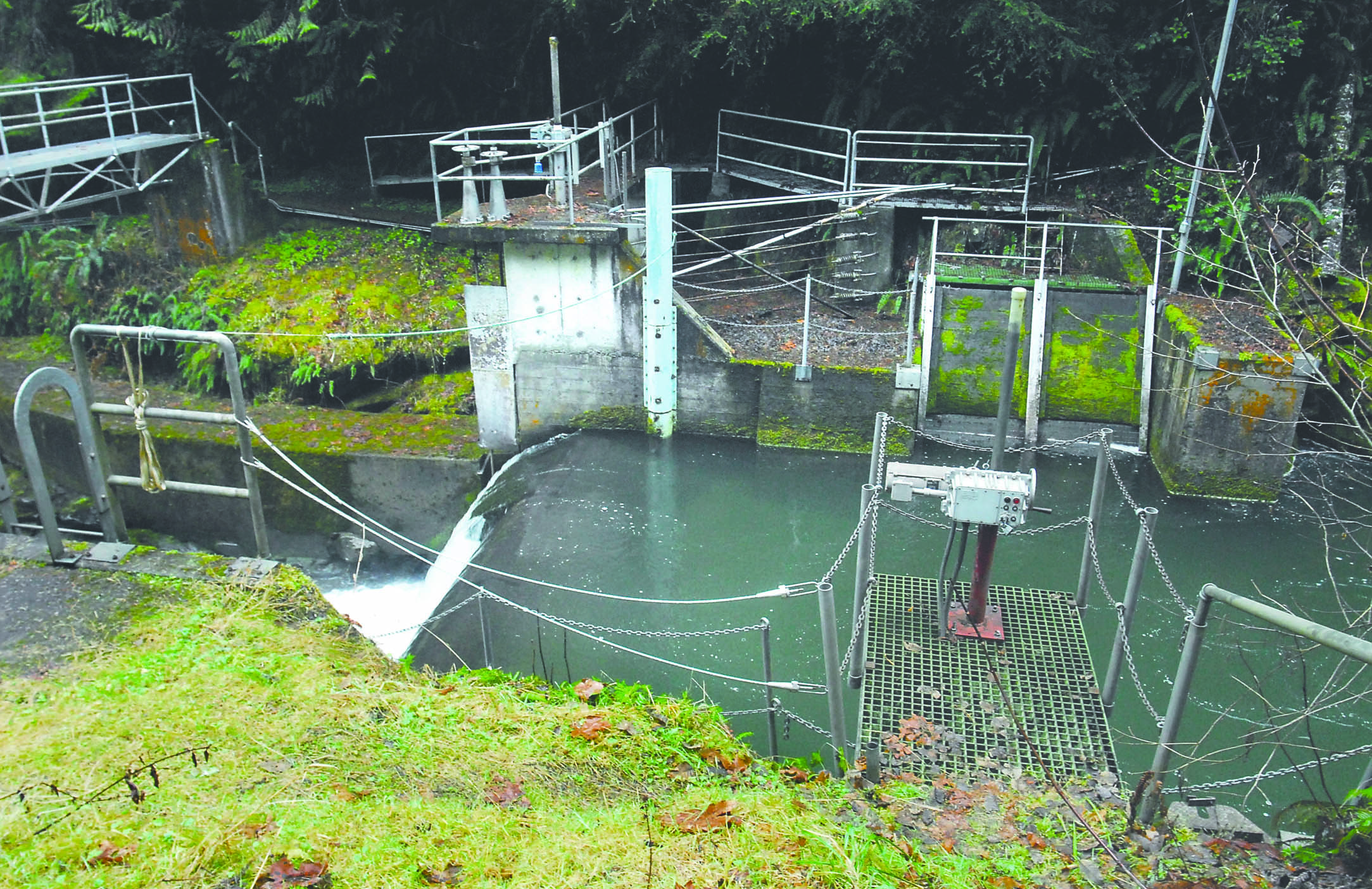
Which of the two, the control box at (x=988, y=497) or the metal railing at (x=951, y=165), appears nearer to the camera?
the control box at (x=988, y=497)

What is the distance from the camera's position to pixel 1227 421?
1000 centimetres

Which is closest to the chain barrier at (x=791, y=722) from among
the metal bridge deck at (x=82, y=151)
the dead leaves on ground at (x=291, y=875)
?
the dead leaves on ground at (x=291, y=875)

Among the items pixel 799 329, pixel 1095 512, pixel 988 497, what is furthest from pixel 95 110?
pixel 1095 512

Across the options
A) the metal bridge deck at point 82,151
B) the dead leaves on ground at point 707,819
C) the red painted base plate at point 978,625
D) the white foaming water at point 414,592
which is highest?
the metal bridge deck at point 82,151

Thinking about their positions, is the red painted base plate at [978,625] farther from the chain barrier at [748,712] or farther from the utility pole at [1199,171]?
the utility pole at [1199,171]

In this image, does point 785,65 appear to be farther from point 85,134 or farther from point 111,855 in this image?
point 111,855

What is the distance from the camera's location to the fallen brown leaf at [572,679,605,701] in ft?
20.2

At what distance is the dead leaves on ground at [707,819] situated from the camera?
14.1 ft

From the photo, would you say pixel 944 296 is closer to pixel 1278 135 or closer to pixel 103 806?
pixel 1278 135

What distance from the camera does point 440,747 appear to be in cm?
503

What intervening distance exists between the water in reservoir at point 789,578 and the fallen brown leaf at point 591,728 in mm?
937

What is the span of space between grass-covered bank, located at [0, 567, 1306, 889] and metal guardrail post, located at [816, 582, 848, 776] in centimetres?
34

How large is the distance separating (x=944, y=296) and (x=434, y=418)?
21.6ft

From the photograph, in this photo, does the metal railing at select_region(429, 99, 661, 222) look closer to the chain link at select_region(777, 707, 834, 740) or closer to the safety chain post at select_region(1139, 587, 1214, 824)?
the chain link at select_region(777, 707, 834, 740)
